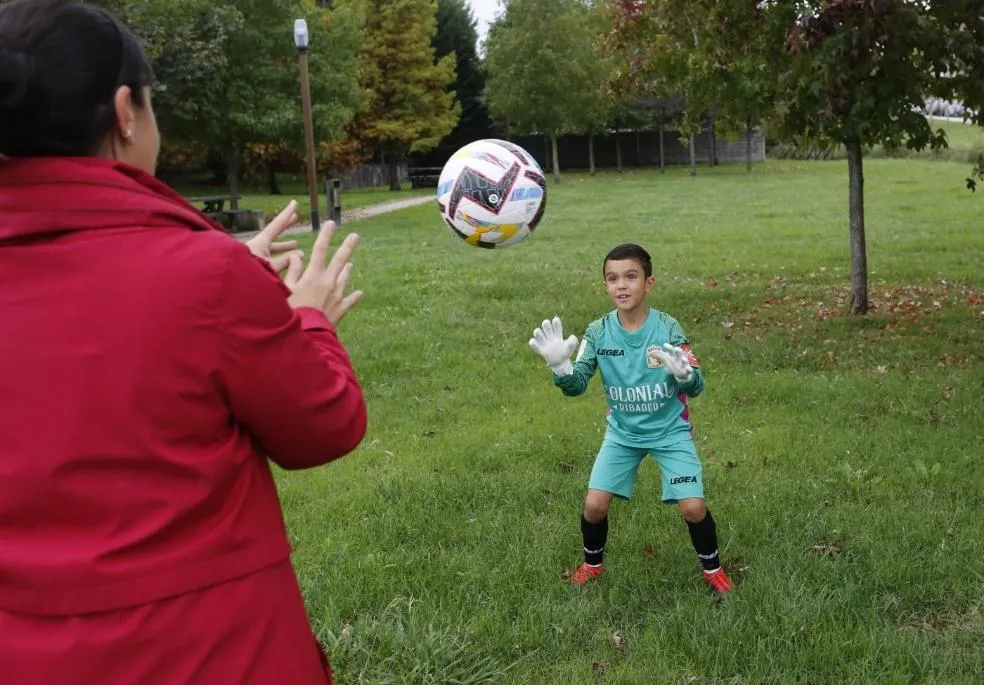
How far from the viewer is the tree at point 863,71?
689cm

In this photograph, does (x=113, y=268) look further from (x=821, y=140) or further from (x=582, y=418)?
(x=821, y=140)

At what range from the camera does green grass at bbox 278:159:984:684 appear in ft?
12.1

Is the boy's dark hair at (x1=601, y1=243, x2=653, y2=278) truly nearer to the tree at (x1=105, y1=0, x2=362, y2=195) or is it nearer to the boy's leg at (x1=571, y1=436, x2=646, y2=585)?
the boy's leg at (x1=571, y1=436, x2=646, y2=585)

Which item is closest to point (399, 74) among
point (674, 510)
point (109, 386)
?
point (674, 510)

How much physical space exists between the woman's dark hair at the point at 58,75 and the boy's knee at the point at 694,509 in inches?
119

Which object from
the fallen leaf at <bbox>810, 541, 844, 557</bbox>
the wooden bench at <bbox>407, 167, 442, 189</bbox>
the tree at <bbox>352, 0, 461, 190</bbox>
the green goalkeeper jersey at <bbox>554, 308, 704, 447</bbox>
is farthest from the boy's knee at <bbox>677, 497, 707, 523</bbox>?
the wooden bench at <bbox>407, 167, 442, 189</bbox>

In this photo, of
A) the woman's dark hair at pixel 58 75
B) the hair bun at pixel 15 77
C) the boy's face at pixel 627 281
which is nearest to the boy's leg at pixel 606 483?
the boy's face at pixel 627 281

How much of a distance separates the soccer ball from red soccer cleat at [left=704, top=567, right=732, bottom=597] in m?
1.87

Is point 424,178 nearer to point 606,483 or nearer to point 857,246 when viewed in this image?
point 857,246

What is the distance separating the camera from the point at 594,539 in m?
4.21

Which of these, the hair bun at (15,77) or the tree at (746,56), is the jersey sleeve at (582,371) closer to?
the hair bun at (15,77)

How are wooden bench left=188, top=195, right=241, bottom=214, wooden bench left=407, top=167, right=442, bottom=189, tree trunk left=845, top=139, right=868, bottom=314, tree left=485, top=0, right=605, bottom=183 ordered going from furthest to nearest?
wooden bench left=407, top=167, right=442, bottom=189 → tree left=485, top=0, right=605, bottom=183 → wooden bench left=188, top=195, right=241, bottom=214 → tree trunk left=845, top=139, right=868, bottom=314

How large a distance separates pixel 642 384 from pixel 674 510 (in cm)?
118

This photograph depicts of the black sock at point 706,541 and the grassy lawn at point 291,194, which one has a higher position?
the grassy lawn at point 291,194
